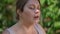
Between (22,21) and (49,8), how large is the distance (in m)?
1.12

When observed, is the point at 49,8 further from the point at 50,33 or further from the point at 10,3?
the point at 10,3

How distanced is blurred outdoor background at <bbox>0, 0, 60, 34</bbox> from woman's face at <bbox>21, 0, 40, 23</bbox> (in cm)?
95

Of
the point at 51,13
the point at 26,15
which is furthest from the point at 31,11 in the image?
the point at 51,13

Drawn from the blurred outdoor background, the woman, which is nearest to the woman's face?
the woman

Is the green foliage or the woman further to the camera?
the green foliage

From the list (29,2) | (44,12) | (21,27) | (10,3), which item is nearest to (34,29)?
(21,27)

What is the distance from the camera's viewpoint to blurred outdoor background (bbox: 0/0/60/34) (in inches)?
115

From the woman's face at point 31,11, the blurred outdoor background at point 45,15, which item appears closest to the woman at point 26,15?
the woman's face at point 31,11

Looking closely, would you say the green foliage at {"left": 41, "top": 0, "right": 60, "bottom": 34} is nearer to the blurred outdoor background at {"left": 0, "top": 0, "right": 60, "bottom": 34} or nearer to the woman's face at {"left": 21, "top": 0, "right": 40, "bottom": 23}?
the blurred outdoor background at {"left": 0, "top": 0, "right": 60, "bottom": 34}

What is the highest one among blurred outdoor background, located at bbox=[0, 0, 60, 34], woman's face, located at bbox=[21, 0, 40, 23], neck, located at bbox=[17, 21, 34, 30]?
woman's face, located at bbox=[21, 0, 40, 23]

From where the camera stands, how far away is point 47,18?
3.08 meters

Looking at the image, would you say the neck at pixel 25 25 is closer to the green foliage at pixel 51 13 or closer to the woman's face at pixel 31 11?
the woman's face at pixel 31 11

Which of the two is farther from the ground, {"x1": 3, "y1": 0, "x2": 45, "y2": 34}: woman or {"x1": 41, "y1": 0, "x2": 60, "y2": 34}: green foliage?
{"x1": 3, "y1": 0, "x2": 45, "y2": 34}: woman

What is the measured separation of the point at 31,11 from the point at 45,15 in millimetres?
1166
